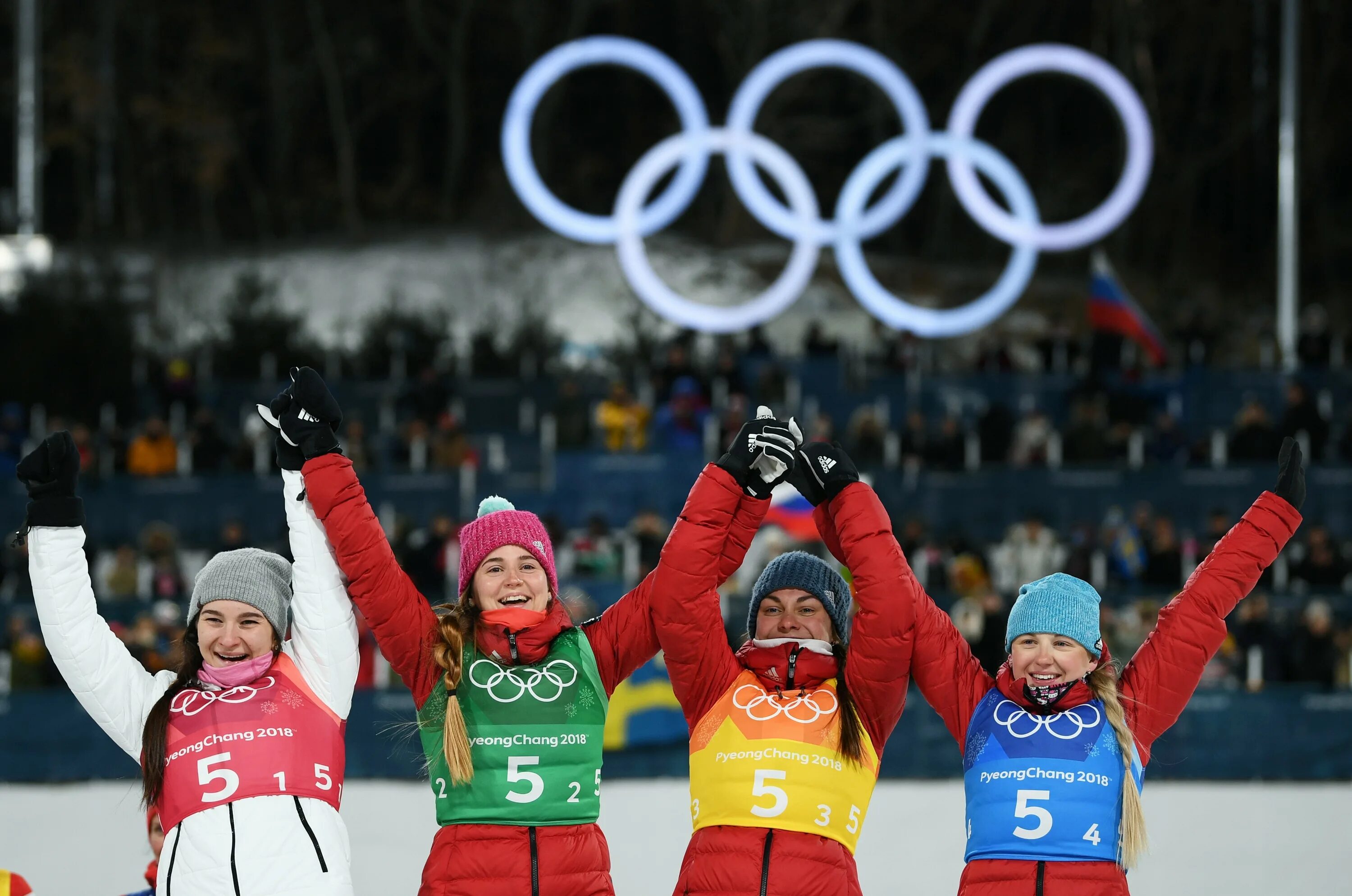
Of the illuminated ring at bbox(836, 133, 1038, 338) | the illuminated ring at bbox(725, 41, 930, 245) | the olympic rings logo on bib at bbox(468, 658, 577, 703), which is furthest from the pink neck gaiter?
the illuminated ring at bbox(836, 133, 1038, 338)

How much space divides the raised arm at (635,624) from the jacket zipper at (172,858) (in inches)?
41.4

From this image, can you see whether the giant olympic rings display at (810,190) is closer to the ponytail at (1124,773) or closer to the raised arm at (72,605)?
the ponytail at (1124,773)

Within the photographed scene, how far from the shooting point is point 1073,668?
4.12 meters

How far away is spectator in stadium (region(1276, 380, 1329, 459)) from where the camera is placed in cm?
1436

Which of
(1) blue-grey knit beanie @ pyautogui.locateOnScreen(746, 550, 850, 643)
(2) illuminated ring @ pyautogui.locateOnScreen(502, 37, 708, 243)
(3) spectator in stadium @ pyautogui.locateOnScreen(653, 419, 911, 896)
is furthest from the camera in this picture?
(2) illuminated ring @ pyautogui.locateOnScreen(502, 37, 708, 243)

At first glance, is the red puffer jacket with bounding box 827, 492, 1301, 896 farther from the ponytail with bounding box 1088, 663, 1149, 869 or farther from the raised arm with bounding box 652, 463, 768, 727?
the raised arm with bounding box 652, 463, 768, 727

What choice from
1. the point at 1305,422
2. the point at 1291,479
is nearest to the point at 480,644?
the point at 1291,479

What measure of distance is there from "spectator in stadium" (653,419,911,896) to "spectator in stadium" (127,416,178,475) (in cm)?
1143

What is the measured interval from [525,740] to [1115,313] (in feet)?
48.8

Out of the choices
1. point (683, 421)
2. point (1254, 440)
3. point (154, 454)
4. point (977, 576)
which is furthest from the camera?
point (154, 454)

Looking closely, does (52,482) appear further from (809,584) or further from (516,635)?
(809,584)

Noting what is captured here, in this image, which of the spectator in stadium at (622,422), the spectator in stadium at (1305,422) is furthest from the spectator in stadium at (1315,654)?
the spectator in stadium at (622,422)

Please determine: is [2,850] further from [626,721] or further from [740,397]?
[740,397]

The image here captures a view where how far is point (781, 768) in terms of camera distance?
4.09 m
